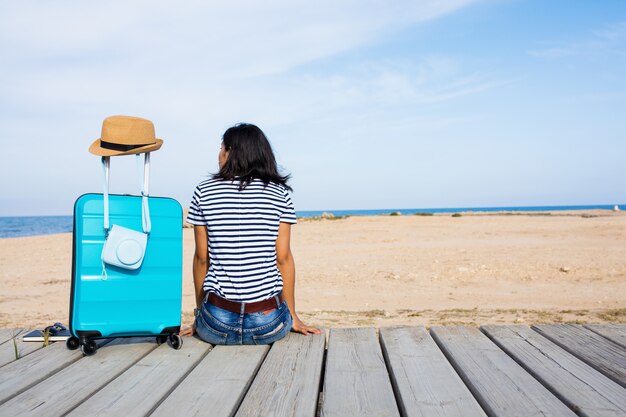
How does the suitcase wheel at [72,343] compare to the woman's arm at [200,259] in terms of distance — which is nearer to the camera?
the suitcase wheel at [72,343]

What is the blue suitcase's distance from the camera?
11.4 ft

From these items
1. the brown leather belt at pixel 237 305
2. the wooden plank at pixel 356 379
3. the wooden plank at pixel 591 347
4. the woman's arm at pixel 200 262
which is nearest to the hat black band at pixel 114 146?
the woman's arm at pixel 200 262

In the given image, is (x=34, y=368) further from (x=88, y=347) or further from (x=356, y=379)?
(x=356, y=379)

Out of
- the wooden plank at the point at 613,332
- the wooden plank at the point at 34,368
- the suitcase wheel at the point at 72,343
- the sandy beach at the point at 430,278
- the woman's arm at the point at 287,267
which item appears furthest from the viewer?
the sandy beach at the point at 430,278

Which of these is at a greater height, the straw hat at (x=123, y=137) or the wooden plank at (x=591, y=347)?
the straw hat at (x=123, y=137)

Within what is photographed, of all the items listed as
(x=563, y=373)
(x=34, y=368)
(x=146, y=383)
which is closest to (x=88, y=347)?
(x=34, y=368)

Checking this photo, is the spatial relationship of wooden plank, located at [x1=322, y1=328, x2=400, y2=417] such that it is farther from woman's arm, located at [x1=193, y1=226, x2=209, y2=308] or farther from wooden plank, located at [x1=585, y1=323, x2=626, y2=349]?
wooden plank, located at [x1=585, y1=323, x2=626, y2=349]

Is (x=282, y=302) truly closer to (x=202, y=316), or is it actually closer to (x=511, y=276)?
(x=202, y=316)

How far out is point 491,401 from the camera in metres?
2.63

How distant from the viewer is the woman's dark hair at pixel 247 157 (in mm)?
3750

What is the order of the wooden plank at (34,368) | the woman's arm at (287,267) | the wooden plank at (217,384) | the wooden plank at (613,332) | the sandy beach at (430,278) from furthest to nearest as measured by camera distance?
the sandy beach at (430,278)
the woman's arm at (287,267)
the wooden plank at (613,332)
the wooden plank at (34,368)
the wooden plank at (217,384)

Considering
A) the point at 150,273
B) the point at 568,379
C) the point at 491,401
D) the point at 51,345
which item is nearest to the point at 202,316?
the point at 150,273

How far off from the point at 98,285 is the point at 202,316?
0.65 metres

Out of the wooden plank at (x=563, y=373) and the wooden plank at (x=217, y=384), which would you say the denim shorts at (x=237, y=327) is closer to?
the wooden plank at (x=217, y=384)
